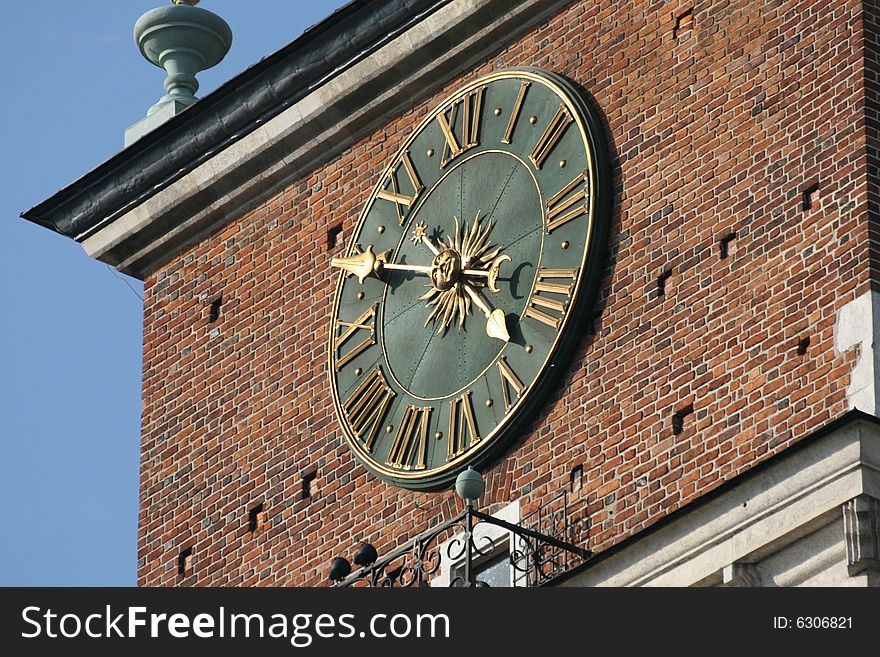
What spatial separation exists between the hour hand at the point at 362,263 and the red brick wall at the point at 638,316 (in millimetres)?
319

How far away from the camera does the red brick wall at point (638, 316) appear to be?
2784 cm

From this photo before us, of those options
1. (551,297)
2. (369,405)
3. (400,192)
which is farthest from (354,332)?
(551,297)

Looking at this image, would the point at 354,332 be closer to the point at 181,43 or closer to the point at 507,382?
the point at 507,382

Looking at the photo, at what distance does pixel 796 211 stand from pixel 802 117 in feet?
2.09

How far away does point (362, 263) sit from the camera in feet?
102

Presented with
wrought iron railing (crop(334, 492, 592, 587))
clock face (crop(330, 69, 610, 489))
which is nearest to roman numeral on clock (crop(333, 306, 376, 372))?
clock face (crop(330, 69, 610, 489))

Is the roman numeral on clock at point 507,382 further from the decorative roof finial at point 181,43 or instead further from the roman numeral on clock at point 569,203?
the decorative roof finial at point 181,43

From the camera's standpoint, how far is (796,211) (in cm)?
2803

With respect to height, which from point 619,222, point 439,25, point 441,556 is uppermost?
point 439,25

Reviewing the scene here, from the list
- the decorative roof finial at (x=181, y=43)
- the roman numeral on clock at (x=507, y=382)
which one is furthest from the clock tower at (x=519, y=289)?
the decorative roof finial at (x=181, y=43)

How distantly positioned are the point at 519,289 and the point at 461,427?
92 centimetres

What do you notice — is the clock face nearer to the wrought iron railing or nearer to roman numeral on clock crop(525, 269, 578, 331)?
roman numeral on clock crop(525, 269, 578, 331)
